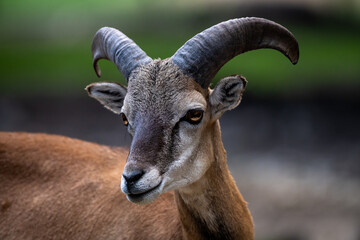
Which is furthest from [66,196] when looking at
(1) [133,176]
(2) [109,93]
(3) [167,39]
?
(3) [167,39]

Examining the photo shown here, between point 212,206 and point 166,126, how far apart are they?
3.69 feet

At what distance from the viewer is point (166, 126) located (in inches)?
228

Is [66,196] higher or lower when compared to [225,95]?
lower

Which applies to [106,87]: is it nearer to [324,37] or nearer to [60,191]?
[60,191]

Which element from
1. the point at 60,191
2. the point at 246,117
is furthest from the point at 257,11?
the point at 60,191

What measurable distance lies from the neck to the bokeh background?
496cm

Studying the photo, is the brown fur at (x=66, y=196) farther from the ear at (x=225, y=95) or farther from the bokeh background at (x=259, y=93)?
the bokeh background at (x=259, y=93)

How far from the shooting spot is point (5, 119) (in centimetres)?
1912

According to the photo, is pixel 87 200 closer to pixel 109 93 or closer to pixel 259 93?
pixel 109 93

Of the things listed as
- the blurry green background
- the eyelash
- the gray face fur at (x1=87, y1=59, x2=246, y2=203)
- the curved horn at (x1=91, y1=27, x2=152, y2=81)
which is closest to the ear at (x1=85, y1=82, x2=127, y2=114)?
the curved horn at (x1=91, y1=27, x2=152, y2=81)

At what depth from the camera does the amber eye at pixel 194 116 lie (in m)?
5.91

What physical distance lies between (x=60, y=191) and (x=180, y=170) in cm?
226

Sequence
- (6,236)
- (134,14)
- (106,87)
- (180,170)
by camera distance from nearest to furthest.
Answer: (180,170), (106,87), (6,236), (134,14)

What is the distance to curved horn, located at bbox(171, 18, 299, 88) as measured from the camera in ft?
19.8
